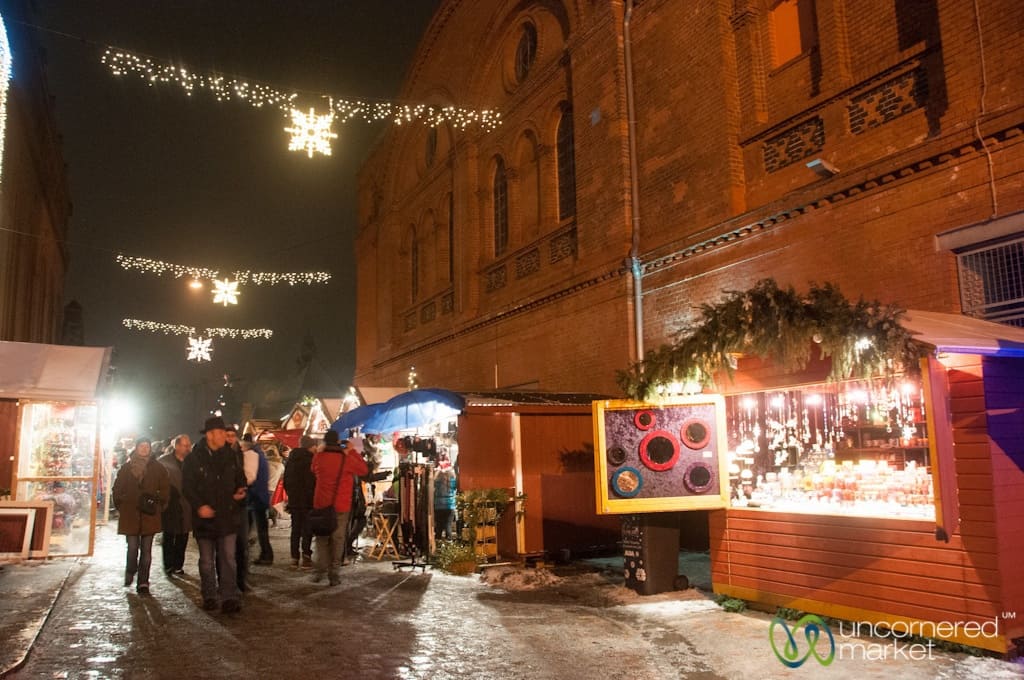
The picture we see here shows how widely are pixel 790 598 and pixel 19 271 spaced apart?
21.5 metres

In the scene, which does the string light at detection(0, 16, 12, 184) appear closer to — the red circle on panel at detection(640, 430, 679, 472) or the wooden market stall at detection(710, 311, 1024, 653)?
the red circle on panel at detection(640, 430, 679, 472)

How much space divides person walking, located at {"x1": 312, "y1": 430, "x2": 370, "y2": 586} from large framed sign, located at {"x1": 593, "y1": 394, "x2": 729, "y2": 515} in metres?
3.23

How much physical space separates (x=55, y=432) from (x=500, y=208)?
10633 millimetres

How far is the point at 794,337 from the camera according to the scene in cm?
660

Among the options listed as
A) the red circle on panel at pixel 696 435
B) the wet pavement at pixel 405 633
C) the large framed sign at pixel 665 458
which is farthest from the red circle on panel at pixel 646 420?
the wet pavement at pixel 405 633

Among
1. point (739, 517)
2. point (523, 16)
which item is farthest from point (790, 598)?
point (523, 16)

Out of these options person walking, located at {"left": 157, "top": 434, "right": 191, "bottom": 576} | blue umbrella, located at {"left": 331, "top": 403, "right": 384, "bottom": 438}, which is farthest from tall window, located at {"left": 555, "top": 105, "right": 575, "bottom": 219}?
person walking, located at {"left": 157, "top": 434, "right": 191, "bottom": 576}

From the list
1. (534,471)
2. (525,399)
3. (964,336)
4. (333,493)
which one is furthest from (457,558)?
(964,336)

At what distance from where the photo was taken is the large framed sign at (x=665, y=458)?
8.01 meters

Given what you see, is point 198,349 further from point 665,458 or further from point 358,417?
point 665,458

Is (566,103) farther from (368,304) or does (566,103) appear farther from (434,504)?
(368,304)

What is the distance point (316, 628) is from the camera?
22.8ft

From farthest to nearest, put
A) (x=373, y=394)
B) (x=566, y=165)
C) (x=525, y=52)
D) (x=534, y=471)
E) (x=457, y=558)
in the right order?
(x=525, y=52), (x=373, y=394), (x=566, y=165), (x=534, y=471), (x=457, y=558)

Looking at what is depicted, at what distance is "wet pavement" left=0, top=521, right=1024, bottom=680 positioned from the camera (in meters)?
5.59
